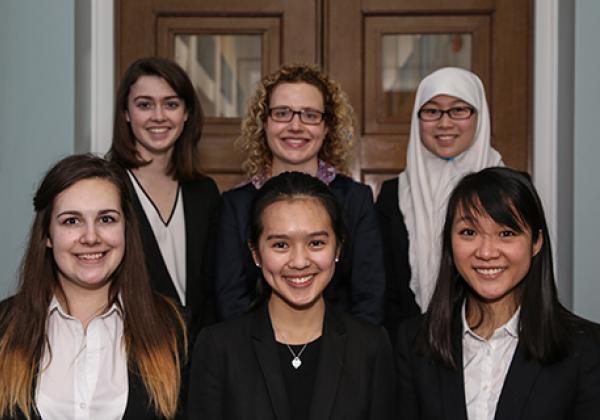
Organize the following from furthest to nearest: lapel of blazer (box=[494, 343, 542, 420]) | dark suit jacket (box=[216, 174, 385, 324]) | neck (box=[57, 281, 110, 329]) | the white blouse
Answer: the white blouse < dark suit jacket (box=[216, 174, 385, 324]) < neck (box=[57, 281, 110, 329]) < lapel of blazer (box=[494, 343, 542, 420])

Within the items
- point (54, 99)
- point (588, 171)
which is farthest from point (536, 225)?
point (54, 99)

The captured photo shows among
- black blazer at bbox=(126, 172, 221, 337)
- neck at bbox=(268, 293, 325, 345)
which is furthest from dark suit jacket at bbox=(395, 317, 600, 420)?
black blazer at bbox=(126, 172, 221, 337)

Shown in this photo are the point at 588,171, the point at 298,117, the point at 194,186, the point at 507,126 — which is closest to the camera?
the point at 298,117

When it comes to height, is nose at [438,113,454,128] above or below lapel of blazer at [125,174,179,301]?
above

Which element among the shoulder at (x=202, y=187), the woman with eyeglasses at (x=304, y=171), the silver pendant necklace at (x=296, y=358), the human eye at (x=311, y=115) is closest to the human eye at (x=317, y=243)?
the silver pendant necklace at (x=296, y=358)

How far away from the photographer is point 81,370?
7.50 feet

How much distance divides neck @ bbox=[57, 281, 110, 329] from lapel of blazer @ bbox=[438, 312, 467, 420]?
1.01 meters

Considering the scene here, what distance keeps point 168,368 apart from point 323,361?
445mm

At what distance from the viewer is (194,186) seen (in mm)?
3143

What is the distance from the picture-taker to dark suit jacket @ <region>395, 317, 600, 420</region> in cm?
218

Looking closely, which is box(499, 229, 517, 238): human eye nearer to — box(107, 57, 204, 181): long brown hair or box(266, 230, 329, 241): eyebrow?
box(266, 230, 329, 241): eyebrow

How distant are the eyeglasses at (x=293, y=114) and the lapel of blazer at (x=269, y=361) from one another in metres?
0.79

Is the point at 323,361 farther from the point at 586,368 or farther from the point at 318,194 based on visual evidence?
the point at 586,368

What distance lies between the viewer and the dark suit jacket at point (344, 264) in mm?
2768
